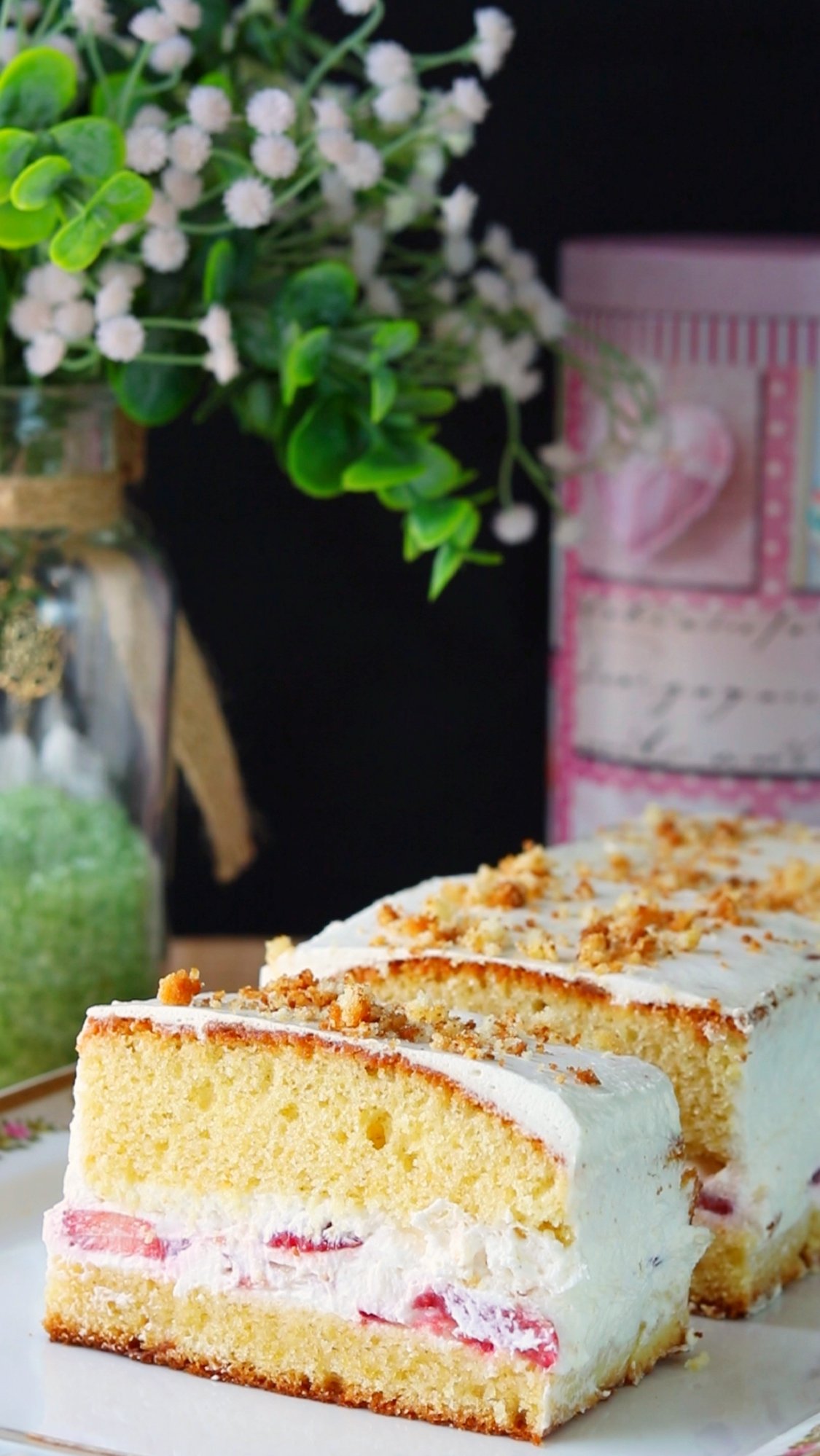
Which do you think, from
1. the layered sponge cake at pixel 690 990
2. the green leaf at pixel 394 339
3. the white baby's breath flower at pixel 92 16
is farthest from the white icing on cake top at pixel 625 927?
the white baby's breath flower at pixel 92 16

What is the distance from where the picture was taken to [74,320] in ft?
6.24

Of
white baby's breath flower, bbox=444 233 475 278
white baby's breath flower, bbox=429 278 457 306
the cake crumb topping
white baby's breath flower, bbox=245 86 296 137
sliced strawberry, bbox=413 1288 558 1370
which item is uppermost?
white baby's breath flower, bbox=245 86 296 137

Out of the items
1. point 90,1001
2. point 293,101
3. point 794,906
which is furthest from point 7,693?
point 794,906

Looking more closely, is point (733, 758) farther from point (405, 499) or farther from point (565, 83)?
point (565, 83)

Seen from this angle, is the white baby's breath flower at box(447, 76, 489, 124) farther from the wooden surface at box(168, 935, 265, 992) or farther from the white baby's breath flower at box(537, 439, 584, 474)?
the wooden surface at box(168, 935, 265, 992)

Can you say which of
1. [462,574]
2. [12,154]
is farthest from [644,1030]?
[462,574]

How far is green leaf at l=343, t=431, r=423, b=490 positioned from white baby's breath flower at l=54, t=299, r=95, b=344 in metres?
0.26

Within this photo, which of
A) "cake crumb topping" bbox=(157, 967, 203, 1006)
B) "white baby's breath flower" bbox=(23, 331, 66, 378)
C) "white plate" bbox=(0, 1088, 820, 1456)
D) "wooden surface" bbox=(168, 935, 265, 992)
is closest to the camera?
"white plate" bbox=(0, 1088, 820, 1456)

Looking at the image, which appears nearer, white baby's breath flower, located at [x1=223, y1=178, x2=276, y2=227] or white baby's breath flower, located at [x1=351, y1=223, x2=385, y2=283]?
white baby's breath flower, located at [x1=223, y1=178, x2=276, y2=227]

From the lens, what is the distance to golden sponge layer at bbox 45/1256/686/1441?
4.82ft

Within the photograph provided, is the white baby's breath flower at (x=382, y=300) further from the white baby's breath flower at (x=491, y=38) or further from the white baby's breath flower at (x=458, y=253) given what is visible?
the white baby's breath flower at (x=491, y=38)

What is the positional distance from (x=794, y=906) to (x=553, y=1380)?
1.91ft

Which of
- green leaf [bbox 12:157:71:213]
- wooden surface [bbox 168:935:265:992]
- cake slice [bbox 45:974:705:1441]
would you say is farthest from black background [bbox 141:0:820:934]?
cake slice [bbox 45:974:705:1441]

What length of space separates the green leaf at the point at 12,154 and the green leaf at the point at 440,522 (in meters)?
0.46
